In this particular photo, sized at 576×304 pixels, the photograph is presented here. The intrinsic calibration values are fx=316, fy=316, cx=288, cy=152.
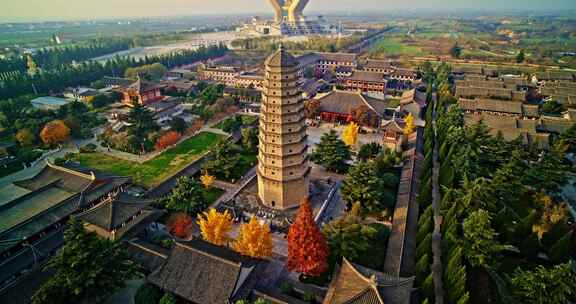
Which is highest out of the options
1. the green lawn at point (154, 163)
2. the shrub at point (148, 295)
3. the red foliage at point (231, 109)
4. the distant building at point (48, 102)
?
the distant building at point (48, 102)

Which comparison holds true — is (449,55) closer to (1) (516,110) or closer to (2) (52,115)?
(1) (516,110)

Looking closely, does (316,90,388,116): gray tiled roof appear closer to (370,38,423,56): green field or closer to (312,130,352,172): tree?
(312,130,352,172): tree

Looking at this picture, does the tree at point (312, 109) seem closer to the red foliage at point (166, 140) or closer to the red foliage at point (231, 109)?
the red foliage at point (231, 109)

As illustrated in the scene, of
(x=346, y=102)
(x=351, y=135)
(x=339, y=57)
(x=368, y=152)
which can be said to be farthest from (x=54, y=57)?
(x=368, y=152)

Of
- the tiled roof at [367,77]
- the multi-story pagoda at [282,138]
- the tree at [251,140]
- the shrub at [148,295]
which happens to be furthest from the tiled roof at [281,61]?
the tiled roof at [367,77]

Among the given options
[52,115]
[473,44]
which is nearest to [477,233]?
[52,115]

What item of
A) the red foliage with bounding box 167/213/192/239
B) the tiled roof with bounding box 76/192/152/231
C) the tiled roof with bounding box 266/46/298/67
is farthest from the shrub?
→ the tiled roof with bounding box 266/46/298/67

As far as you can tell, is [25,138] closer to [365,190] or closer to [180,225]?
[180,225]
